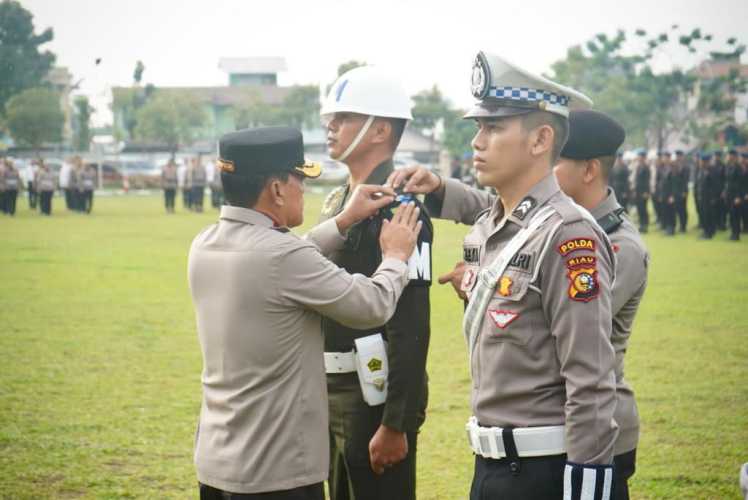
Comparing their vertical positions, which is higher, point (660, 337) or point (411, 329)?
point (411, 329)

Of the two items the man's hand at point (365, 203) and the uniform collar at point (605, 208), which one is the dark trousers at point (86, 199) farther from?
the uniform collar at point (605, 208)

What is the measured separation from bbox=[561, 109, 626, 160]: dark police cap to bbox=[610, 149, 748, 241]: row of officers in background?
63.0ft

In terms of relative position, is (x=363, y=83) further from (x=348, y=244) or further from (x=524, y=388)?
(x=524, y=388)

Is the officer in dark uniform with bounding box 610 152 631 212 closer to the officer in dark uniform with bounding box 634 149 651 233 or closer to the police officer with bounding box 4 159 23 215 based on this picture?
the officer in dark uniform with bounding box 634 149 651 233

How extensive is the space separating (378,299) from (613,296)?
749mm

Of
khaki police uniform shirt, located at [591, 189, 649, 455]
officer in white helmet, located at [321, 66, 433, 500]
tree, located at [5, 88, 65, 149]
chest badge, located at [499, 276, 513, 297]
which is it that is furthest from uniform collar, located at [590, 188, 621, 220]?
tree, located at [5, 88, 65, 149]

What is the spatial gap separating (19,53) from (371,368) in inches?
3112

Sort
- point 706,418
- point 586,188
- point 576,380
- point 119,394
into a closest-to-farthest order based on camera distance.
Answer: point 576,380, point 586,188, point 706,418, point 119,394

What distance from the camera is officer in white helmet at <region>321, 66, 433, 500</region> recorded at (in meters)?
3.54

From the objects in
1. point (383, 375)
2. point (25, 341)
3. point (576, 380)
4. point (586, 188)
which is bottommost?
point (25, 341)

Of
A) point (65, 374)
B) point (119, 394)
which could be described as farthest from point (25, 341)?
point (119, 394)

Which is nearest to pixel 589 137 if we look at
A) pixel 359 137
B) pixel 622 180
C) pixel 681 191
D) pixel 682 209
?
pixel 359 137

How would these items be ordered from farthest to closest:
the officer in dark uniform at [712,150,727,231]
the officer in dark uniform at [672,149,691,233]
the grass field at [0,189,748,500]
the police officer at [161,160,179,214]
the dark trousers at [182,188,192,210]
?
the dark trousers at [182,188,192,210], the police officer at [161,160,179,214], the officer in dark uniform at [672,149,691,233], the officer in dark uniform at [712,150,727,231], the grass field at [0,189,748,500]

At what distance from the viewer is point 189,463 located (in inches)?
233
